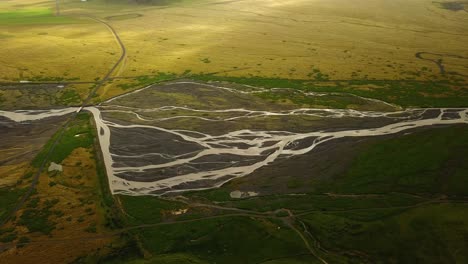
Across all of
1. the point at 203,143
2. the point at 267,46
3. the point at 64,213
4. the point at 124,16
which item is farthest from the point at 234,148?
the point at 124,16

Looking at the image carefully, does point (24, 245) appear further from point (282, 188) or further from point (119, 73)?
point (119, 73)

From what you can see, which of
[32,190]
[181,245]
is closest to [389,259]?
[181,245]

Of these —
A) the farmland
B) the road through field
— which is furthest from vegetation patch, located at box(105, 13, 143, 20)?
the road through field

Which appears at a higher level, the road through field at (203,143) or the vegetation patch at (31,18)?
the vegetation patch at (31,18)

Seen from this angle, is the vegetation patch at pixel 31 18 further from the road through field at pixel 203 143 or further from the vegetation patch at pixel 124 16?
the road through field at pixel 203 143

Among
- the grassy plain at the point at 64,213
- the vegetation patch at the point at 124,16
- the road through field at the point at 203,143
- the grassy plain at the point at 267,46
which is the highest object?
the vegetation patch at the point at 124,16

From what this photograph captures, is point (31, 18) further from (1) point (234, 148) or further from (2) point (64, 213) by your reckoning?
(2) point (64, 213)

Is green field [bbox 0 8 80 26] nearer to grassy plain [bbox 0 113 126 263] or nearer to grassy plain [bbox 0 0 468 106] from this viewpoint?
grassy plain [bbox 0 0 468 106]

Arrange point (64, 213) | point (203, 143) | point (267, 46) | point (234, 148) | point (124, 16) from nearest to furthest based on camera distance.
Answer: point (64, 213) → point (234, 148) → point (203, 143) → point (267, 46) → point (124, 16)

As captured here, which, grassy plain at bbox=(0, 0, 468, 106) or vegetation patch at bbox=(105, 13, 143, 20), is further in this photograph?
vegetation patch at bbox=(105, 13, 143, 20)

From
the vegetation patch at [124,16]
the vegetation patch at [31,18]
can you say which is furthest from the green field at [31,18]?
the vegetation patch at [124,16]

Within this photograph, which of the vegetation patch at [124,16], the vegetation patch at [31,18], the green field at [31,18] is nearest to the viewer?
the green field at [31,18]
